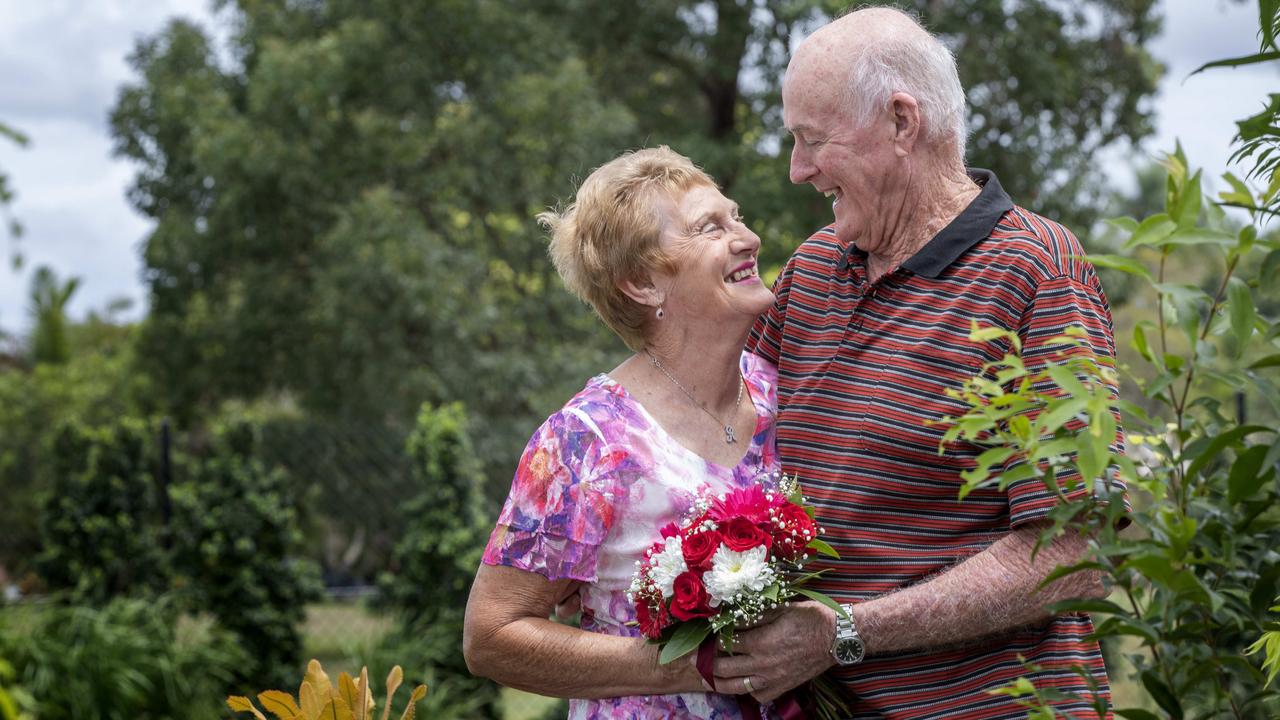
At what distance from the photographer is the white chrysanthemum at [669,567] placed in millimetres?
1988

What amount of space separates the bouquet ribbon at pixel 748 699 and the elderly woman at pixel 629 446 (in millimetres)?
51

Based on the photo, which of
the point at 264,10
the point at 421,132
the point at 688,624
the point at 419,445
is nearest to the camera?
the point at 688,624

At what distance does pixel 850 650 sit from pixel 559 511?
1.86ft

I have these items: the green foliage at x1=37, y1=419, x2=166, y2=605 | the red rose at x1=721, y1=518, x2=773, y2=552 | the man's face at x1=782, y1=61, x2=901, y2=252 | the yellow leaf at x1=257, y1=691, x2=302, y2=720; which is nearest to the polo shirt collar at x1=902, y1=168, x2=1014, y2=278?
the man's face at x1=782, y1=61, x2=901, y2=252

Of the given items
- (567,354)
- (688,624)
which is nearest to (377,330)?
(567,354)

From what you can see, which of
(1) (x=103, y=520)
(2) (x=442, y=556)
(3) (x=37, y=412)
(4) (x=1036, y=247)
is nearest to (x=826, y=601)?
(4) (x=1036, y=247)

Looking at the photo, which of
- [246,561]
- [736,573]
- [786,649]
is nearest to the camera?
[736,573]

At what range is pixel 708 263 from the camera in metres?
2.37

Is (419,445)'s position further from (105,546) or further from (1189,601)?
(1189,601)

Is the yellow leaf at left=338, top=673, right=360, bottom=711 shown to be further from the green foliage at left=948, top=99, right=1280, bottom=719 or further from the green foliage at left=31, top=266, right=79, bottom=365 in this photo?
the green foliage at left=31, top=266, right=79, bottom=365

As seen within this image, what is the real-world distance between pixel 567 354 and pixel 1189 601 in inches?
351

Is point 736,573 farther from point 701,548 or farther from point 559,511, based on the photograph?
point 559,511

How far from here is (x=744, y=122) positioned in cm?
1209

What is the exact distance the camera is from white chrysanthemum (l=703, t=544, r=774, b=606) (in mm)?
1927
